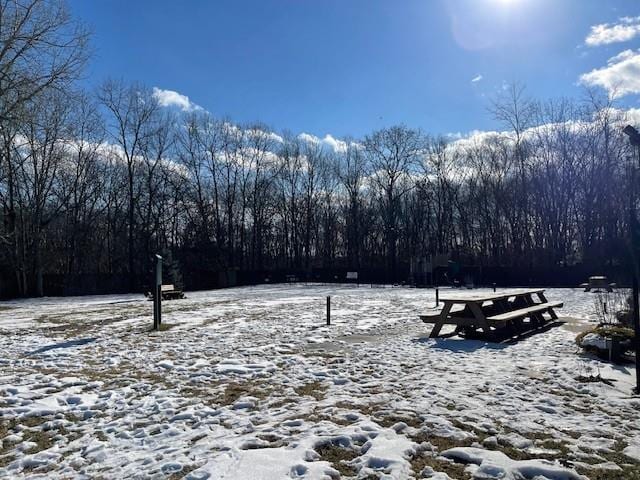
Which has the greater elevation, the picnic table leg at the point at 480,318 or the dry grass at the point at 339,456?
the picnic table leg at the point at 480,318

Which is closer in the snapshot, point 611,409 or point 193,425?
point 193,425

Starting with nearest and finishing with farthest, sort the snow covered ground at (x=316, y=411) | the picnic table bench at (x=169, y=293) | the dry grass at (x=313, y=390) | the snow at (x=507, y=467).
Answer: the snow at (x=507, y=467) < the snow covered ground at (x=316, y=411) < the dry grass at (x=313, y=390) < the picnic table bench at (x=169, y=293)

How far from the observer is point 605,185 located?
4178cm

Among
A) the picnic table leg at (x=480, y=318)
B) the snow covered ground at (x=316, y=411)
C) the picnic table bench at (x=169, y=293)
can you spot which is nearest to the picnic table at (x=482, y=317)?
the picnic table leg at (x=480, y=318)

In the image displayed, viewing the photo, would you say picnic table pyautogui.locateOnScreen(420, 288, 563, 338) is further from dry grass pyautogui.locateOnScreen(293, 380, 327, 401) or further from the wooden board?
dry grass pyautogui.locateOnScreen(293, 380, 327, 401)

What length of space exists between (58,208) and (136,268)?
36.3ft

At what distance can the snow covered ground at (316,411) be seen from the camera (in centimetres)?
365

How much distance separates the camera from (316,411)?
4.96 m

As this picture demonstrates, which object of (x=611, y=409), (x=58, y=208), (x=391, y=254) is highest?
(x=58, y=208)

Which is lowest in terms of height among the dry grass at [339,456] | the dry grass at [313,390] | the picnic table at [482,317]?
the dry grass at [339,456]

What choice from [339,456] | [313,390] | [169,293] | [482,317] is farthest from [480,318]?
[169,293]

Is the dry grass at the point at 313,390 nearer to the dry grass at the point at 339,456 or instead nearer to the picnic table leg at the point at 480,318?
the dry grass at the point at 339,456

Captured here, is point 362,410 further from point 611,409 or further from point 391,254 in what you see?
point 391,254

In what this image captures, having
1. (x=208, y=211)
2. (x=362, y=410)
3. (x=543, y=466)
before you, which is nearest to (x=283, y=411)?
(x=362, y=410)
